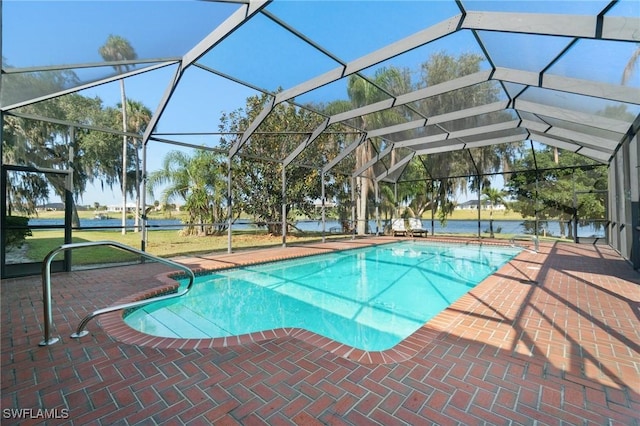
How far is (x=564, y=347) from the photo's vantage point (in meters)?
2.65

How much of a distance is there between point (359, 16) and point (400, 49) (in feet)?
3.47

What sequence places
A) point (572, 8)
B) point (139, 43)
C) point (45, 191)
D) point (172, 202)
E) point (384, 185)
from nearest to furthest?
1. point (572, 8)
2. point (139, 43)
3. point (45, 191)
4. point (172, 202)
5. point (384, 185)

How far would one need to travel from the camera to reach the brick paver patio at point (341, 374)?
1794 millimetres

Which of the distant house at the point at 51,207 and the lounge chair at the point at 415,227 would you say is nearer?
the distant house at the point at 51,207

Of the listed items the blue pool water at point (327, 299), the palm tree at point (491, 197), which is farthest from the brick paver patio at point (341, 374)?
the palm tree at point (491, 197)

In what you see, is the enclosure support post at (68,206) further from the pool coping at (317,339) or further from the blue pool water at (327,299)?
the pool coping at (317,339)

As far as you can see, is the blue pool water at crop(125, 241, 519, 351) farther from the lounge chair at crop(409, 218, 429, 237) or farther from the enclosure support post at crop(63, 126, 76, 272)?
the lounge chair at crop(409, 218, 429, 237)

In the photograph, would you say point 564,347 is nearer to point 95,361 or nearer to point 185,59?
point 95,361

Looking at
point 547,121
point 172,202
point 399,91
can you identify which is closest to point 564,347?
point 399,91

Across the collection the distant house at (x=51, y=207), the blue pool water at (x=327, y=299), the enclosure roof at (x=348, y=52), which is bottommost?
the blue pool water at (x=327, y=299)

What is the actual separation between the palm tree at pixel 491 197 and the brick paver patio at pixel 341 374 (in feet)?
32.1

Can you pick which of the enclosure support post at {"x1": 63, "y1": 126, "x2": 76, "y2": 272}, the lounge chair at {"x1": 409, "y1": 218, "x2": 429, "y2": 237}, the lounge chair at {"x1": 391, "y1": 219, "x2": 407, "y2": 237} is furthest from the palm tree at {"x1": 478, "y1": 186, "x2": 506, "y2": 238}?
the enclosure support post at {"x1": 63, "y1": 126, "x2": 76, "y2": 272}

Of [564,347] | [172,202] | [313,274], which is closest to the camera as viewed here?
[564,347]

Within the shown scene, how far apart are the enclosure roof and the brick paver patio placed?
3.05m
